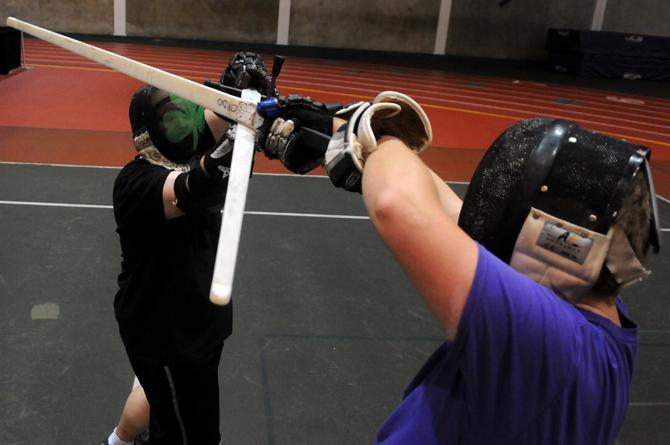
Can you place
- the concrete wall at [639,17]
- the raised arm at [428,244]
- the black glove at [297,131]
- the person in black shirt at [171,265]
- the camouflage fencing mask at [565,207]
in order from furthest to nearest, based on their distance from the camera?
1. the concrete wall at [639,17]
2. the person in black shirt at [171,265]
3. the black glove at [297,131]
4. the camouflage fencing mask at [565,207]
5. the raised arm at [428,244]

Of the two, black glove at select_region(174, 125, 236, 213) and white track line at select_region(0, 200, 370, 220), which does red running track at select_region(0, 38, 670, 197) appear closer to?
white track line at select_region(0, 200, 370, 220)

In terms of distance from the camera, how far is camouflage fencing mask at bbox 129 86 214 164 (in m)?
2.07

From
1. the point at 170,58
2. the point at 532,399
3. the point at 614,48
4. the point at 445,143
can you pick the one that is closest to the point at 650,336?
the point at 532,399

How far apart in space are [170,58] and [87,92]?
4.10m

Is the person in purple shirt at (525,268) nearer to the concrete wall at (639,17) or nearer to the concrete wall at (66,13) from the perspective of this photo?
the concrete wall at (66,13)

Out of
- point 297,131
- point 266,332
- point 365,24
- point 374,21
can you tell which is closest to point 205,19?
point 365,24

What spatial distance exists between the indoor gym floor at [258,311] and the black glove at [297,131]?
1841mm

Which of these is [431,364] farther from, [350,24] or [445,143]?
[350,24]

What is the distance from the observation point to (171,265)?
2.16m

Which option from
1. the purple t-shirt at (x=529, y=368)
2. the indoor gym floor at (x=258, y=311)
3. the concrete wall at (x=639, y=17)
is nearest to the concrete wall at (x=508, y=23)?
the concrete wall at (x=639, y=17)

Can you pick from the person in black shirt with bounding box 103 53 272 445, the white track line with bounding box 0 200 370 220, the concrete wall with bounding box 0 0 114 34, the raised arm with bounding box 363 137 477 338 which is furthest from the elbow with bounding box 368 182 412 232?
the concrete wall with bounding box 0 0 114 34

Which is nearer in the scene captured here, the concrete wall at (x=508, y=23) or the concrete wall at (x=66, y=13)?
the concrete wall at (x=66, y=13)

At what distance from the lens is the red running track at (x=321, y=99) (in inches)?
292

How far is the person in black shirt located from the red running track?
4714mm
